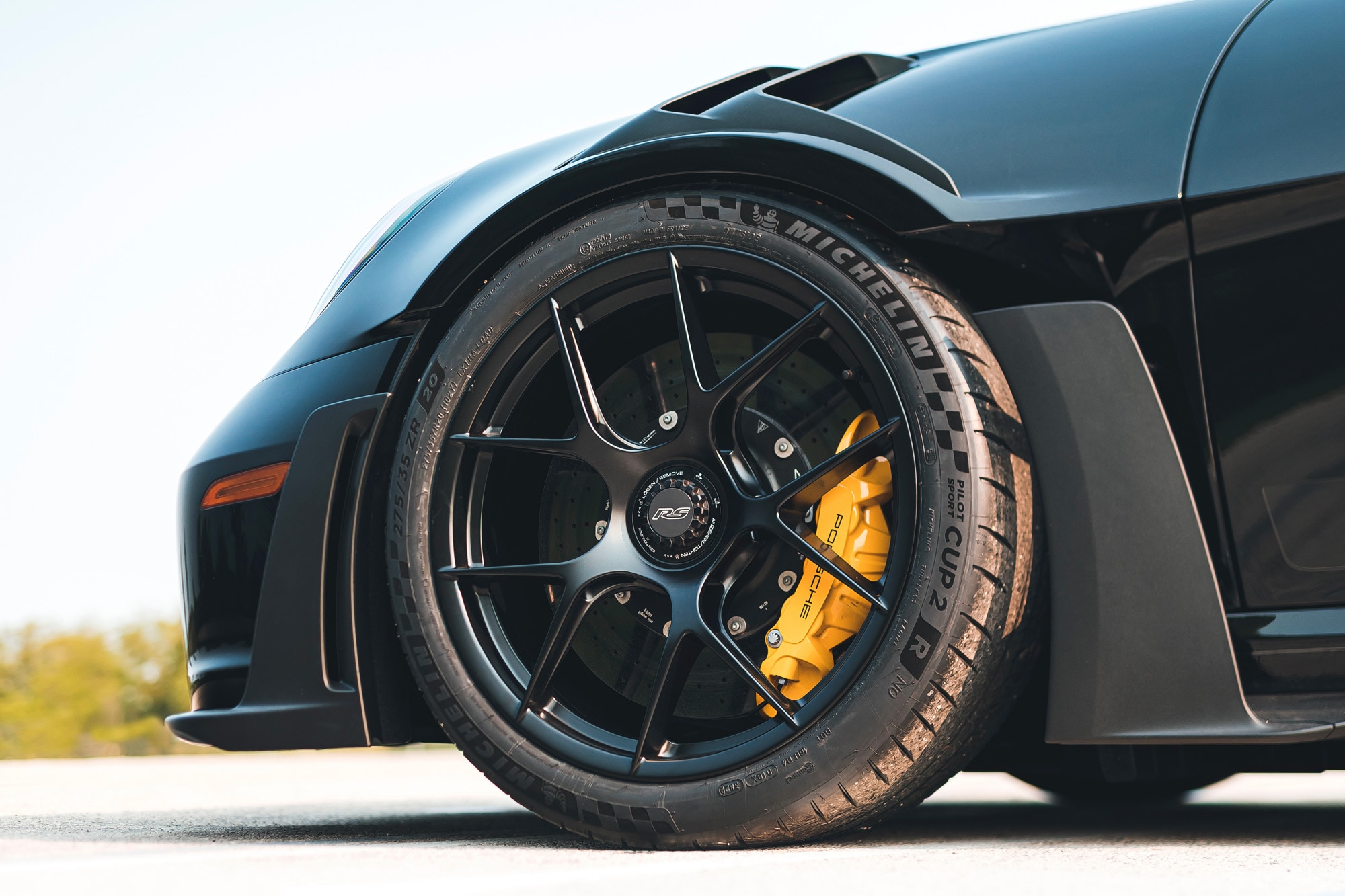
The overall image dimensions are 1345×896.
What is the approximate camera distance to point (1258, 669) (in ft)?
5.15

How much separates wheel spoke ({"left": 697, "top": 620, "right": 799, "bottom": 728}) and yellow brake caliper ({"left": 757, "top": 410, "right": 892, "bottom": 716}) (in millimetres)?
76

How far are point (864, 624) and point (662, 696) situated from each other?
1.12 feet

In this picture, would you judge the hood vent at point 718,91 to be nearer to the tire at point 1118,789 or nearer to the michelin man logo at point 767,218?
the michelin man logo at point 767,218

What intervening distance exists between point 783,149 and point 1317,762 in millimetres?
1384

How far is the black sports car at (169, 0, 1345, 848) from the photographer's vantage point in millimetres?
1597

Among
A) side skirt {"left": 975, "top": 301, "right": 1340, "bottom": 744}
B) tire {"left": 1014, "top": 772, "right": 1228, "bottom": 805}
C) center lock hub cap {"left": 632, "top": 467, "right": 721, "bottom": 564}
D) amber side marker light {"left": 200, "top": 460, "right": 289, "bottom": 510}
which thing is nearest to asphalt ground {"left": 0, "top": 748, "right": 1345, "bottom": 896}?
tire {"left": 1014, "top": 772, "right": 1228, "bottom": 805}

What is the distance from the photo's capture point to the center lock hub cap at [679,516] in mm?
1789

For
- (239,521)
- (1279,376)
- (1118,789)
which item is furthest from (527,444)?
(1118,789)

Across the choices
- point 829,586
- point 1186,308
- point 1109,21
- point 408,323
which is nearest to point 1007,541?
point 829,586

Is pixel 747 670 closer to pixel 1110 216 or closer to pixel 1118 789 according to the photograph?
pixel 1110 216

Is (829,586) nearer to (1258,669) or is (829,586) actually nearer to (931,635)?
(931,635)

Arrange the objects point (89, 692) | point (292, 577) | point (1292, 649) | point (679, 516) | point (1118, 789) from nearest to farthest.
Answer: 1. point (1292, 649)
2. point (679, 516)
3. point (292, 577)
4. point (1118, 789)
5. point (89, 692)

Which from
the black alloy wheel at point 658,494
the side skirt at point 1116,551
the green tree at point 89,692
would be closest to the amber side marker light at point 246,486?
the black alloy wheel at point 658,494

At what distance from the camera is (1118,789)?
127 inches
